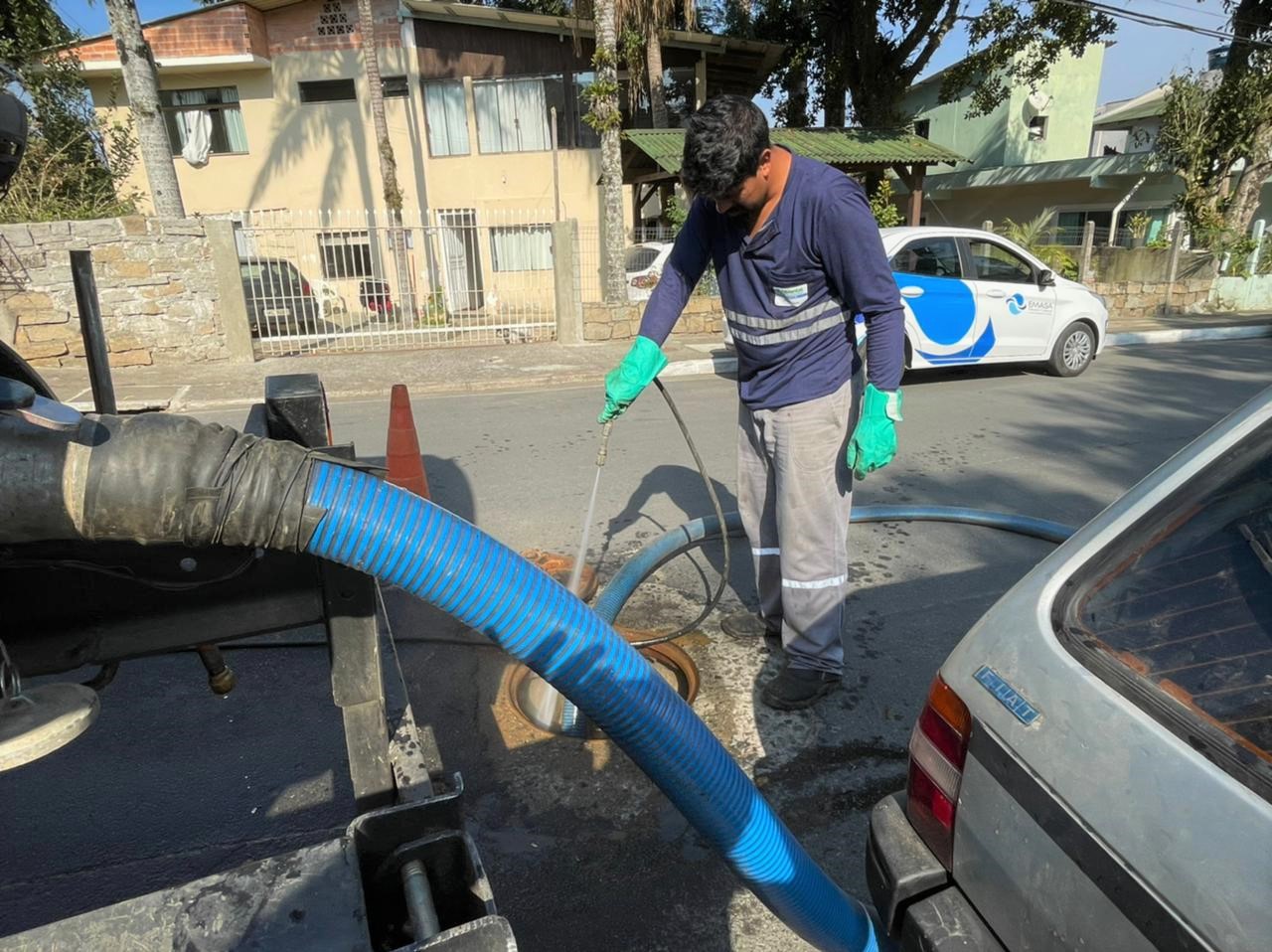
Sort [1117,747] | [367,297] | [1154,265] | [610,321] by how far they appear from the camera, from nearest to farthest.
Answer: [1117,747] → [610,321] → [367,297] → [1154,265]

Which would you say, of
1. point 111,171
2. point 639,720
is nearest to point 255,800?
point 639,720

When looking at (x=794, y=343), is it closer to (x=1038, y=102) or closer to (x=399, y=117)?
(x=399, y=117)

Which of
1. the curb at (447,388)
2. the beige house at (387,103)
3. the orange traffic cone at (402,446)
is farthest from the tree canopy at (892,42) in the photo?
the orange traffic cone at (402,446)

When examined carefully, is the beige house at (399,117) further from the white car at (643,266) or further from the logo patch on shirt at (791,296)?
the logo patch on shirt at (791,296)

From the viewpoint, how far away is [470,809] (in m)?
2.43

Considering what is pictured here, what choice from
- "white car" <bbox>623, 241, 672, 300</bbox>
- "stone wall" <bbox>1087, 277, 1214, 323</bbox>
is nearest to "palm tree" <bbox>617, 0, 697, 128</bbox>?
"white car" <bbox>623, 241, 672, 300</bbox>

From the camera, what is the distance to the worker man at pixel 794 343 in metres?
2.48

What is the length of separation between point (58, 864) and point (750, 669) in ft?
7.73

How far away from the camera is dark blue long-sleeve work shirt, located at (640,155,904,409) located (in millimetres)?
2504

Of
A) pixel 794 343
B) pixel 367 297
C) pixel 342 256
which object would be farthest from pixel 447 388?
pixel 794 343

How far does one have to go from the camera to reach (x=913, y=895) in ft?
4.98

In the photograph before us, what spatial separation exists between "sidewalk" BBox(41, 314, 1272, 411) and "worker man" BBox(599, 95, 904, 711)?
6.33m

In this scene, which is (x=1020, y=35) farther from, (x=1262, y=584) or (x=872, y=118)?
(x=1262, y=584)

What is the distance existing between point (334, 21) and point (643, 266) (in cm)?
900
